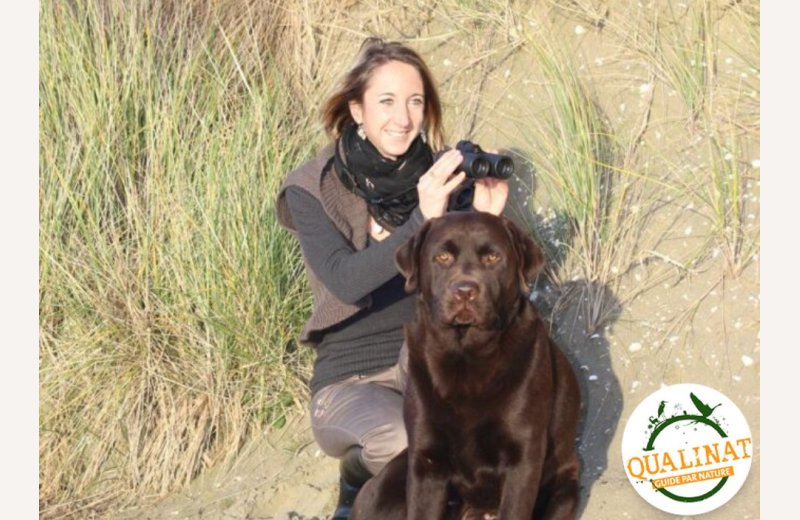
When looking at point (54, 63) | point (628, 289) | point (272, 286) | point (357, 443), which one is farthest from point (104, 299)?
point (628, 289)

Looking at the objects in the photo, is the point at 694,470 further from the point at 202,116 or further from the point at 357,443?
A: the point at 202,116

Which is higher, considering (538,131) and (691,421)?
(538,131)

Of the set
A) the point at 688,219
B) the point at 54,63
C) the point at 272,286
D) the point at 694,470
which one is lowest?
the point at 694,470

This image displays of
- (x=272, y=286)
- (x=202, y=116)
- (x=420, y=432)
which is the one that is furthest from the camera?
(x=202, y=116)

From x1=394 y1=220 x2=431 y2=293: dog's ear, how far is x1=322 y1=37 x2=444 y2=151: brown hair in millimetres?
1050

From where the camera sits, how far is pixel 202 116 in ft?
22.0

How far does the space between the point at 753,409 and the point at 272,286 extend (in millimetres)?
2343

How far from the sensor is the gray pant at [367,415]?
4.75 metres

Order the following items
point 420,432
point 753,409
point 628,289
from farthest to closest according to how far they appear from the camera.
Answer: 1. point 628,289
2. point 753,409
3. point 420,432

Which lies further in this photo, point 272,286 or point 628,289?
point 272,286

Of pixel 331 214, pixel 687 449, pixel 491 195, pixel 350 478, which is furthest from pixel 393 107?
pixel 687 449

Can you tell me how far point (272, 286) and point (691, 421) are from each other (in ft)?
7.14

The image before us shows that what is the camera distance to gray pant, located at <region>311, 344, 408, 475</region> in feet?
15.6

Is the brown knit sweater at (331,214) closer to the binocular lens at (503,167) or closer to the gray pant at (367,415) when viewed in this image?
the gray pant at (367,415)
